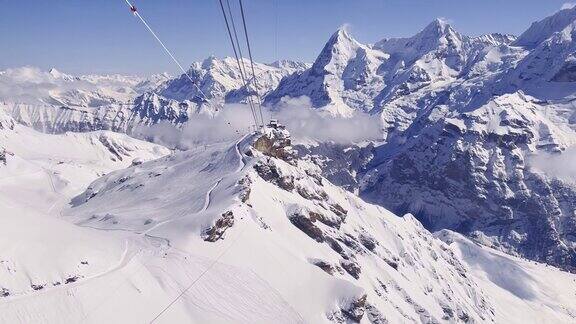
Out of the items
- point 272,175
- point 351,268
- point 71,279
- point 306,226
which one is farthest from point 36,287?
point 272,175

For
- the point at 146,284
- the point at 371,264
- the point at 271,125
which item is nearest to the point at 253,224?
the point at 146,284

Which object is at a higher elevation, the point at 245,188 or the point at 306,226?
the point at 245,188

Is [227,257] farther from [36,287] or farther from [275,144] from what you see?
[275,144]

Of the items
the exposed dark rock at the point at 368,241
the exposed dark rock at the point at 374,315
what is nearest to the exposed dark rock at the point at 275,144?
the exposed dark rock at the point at 368,241

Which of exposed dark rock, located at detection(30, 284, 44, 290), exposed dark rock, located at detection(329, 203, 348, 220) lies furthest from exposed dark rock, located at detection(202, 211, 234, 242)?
exposed dark rock, located at detection(329, 203, 348, 220)

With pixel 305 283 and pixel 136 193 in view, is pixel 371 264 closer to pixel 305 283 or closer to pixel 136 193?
pixel 305 283

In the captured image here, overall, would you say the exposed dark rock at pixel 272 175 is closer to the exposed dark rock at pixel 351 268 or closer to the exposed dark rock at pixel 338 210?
the exposed dark rock at pixel 338 210

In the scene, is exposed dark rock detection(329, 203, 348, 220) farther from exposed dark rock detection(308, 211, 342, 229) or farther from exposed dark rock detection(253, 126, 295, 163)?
exposed dark rock detection(253, 126, 295, 163)
